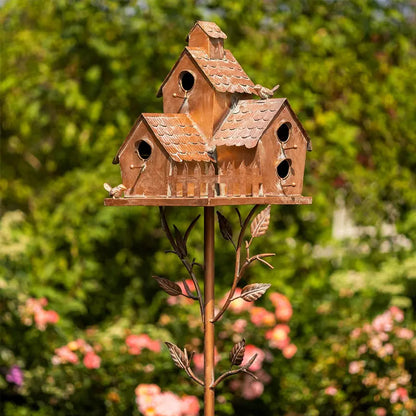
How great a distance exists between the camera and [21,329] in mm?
4191

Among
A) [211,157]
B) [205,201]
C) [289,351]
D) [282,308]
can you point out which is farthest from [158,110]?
[205,201]

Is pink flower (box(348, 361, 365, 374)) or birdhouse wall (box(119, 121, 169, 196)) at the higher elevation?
birdhouse wall (box(119, 121, 169, 196))

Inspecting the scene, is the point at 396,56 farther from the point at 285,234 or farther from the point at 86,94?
the point at 86,94

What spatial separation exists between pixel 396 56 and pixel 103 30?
8.21 feet

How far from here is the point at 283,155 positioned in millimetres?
2375

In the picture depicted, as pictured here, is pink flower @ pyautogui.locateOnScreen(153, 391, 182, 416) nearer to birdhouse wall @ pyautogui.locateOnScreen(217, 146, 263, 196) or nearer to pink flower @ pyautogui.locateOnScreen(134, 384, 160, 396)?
pink flower @ pyautogui.locateOnScreen(134, 384, 160, 396)

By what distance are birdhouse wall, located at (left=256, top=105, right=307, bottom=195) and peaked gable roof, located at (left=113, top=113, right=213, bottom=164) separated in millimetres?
177

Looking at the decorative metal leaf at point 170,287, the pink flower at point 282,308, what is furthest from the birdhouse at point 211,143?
the pink flower at point 282,308

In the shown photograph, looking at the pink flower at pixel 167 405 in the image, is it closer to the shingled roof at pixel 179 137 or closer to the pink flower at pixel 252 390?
the pink flower at pixel 252 390

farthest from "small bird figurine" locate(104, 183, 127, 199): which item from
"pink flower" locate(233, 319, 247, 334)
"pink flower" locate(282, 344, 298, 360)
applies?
"pink flower" locate(282, 344, 298, 360)

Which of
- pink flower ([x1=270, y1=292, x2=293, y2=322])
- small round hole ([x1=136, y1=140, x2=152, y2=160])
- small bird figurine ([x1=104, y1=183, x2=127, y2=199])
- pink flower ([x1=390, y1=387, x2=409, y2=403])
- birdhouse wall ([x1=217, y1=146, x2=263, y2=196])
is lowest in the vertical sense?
pink flower ([x1=390, y1=387, x2=409, y2=403])

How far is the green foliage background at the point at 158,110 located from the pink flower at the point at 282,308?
12.1 inches

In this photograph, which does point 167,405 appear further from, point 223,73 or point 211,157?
point 223,73

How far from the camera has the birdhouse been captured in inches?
88.1
